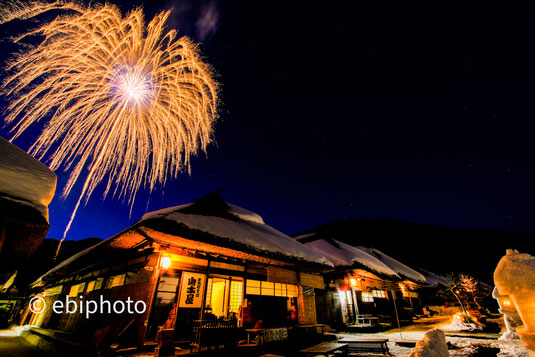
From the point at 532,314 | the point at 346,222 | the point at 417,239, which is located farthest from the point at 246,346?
the point at 346,222

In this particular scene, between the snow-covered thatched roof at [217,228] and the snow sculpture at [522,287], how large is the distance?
6.92 meters

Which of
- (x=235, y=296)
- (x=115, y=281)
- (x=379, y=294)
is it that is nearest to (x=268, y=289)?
(x=235, y=296)

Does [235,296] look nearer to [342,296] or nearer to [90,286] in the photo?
[342,296]

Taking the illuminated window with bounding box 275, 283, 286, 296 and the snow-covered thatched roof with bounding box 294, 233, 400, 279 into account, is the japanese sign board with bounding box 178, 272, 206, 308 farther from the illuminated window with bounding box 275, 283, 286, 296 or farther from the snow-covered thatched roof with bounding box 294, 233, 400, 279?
the snow-covered thatched roof with bounding box 294, 233, 400, 279

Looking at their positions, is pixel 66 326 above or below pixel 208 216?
below

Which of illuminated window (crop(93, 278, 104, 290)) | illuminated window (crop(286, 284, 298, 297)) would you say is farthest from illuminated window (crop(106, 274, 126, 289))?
illuminated window (crop(286, 284, 298, 297))

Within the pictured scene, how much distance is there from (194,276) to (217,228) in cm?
337

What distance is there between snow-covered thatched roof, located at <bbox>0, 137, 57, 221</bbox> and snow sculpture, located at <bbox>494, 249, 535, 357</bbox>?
5.21 meters

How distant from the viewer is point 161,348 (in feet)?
20.8

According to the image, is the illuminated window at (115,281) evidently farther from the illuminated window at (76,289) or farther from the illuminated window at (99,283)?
the illuminated window at (76,289)

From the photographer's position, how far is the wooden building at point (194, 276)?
293 inches

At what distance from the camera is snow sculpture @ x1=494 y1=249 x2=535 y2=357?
7.46ft

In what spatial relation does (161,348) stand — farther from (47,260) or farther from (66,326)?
(47,260)

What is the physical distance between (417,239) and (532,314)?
59837mm
